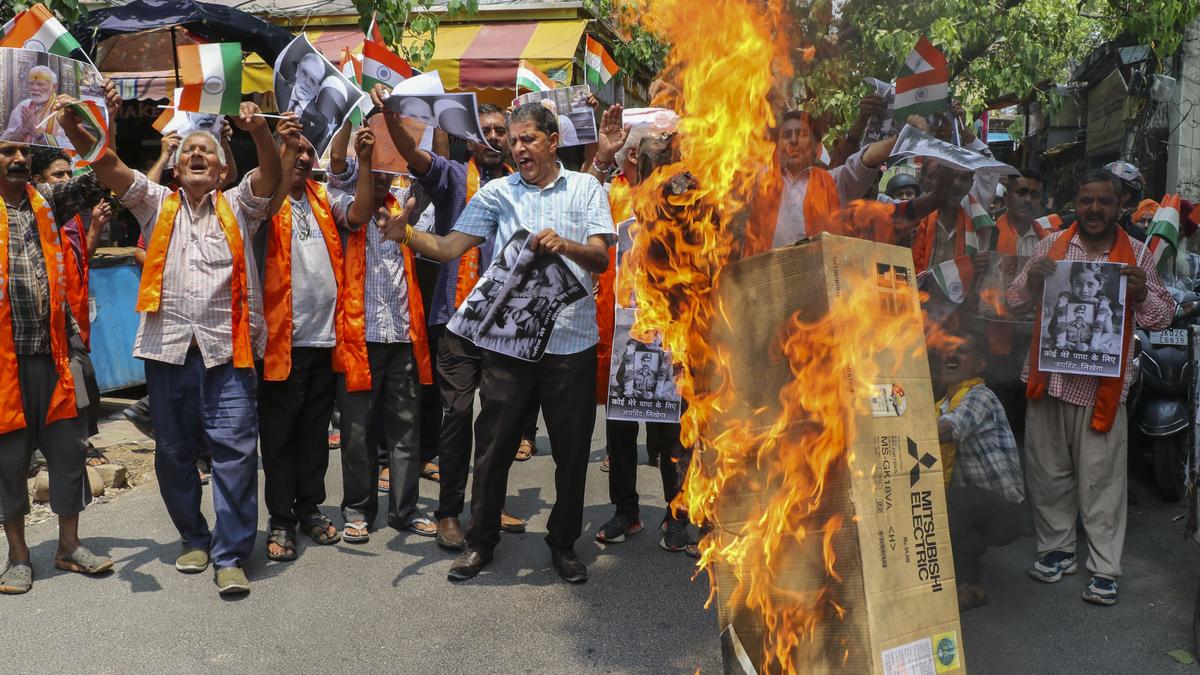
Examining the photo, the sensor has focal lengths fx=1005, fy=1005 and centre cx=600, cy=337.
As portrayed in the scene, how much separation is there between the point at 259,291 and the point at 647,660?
2649 millimetres

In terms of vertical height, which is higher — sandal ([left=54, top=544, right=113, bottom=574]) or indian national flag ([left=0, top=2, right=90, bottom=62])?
indian national flag ([left=0, top=2, right=90, bottom=62])

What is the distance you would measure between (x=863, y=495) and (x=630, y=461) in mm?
2658

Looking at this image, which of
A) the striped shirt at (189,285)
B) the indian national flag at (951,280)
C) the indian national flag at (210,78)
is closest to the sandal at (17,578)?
the striped shirt at (189,285)

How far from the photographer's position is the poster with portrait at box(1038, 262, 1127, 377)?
4.77 metres

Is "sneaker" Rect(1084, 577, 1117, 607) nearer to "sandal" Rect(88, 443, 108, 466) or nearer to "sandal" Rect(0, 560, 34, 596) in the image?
"sandal" Rect(0, 560, 34, 596)

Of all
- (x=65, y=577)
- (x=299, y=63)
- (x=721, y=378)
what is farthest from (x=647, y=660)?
(x=299, y=63)

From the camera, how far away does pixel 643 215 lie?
4387 mm

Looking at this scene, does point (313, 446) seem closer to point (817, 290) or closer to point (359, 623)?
point (359, 623)

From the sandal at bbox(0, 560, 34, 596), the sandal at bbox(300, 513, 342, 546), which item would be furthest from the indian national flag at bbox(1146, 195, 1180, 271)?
the sandal at bbox(0, 560, 34, 596)

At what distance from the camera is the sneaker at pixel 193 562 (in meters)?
4.95

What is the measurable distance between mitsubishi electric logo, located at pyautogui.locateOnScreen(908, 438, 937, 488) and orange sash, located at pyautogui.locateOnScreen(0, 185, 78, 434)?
395 cm

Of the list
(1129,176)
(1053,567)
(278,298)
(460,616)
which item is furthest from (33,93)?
(1129,176)

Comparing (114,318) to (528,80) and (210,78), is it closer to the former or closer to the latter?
(528,80)

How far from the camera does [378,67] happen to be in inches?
205
